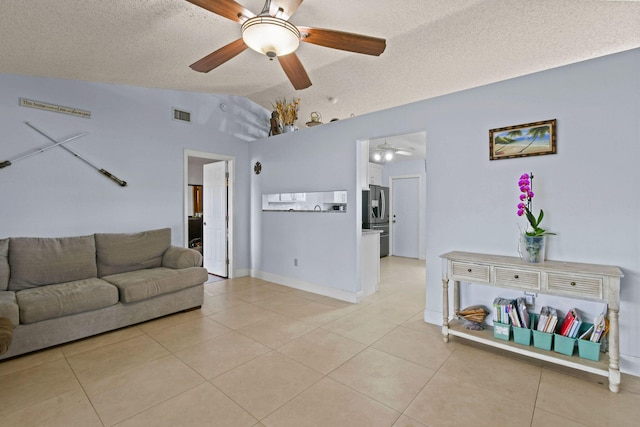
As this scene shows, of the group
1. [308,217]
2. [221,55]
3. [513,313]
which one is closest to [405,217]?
[308,217]

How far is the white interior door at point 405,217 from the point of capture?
7.13 meters

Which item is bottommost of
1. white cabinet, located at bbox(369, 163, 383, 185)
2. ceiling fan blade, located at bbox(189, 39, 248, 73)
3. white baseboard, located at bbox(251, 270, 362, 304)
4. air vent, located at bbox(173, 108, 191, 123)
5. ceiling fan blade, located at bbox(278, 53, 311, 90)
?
white baseboard, located at bbox(251, 270, 362, 304)

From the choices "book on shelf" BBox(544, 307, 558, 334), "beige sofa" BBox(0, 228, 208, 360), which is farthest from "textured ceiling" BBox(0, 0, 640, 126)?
"book on shelf" BBox(544, 307, 558, 334)

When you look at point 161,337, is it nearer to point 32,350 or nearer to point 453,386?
point 32,350

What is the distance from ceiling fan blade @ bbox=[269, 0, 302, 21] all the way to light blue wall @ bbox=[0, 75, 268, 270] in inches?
117

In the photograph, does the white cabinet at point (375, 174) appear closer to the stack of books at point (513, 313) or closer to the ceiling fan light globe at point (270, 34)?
the stack of books at point (513, 313)

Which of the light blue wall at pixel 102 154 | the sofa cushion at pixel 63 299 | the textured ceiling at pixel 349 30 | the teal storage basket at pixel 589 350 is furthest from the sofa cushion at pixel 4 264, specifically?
the teal storage basket at pixel 589 350

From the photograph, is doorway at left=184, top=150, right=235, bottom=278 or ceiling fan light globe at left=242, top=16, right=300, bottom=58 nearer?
ceiling fan light globe at left=242, top=16, right=300, bottom=58

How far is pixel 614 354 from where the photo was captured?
1.96 meters

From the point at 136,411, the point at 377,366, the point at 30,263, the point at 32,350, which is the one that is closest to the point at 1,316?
the point at 32,350

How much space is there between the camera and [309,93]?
446cm

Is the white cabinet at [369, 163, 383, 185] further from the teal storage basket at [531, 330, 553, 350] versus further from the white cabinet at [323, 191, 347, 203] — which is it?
the teal storage basket at [531, 330, 553, 350]

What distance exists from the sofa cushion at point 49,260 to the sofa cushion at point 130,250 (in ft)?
0.31

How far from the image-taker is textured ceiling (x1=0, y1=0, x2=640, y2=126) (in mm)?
2252
